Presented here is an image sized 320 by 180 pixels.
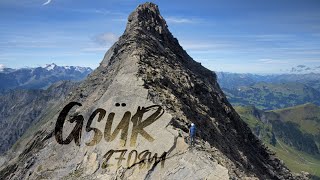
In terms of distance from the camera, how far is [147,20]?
97688mm

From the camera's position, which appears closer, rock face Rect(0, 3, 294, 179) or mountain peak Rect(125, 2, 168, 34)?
rock face Rect(0, 3, 294, 179)

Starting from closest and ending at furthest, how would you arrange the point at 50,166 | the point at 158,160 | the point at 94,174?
1. the point at 158,160
2. the point at 94,174
3. the point at 50,166

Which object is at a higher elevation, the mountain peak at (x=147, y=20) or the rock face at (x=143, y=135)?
the mountain peak at (x=147, y=20)

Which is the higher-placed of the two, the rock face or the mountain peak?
the mountain peak

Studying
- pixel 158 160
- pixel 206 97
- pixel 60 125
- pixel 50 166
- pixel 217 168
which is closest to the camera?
pixel 217 168

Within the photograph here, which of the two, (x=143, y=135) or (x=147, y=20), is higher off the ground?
(x=147, y=20)

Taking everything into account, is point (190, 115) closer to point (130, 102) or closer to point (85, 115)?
point (130, 102)

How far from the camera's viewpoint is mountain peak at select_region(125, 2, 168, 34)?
91500mm

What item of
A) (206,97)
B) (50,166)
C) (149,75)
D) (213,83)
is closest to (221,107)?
Answer: (206,97)

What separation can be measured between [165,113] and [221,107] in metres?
34.8

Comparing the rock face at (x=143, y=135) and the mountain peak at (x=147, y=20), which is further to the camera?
the mountain peak at (x=147, y=20)

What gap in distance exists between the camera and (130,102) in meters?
47.2

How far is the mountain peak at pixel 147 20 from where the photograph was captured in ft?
300

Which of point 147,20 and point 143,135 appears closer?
point 143,135
